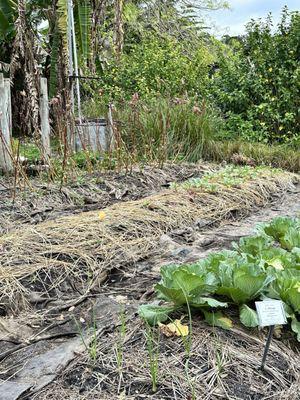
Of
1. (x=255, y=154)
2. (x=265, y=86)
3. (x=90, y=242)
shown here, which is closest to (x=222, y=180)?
(x=90, y=242)

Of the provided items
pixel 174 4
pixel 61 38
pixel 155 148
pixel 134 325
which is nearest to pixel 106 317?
pixel 134 325

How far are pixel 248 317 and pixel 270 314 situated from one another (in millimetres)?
260

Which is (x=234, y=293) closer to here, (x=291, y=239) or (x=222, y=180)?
(x=291, y=239)

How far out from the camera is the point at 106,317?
217 centimetres

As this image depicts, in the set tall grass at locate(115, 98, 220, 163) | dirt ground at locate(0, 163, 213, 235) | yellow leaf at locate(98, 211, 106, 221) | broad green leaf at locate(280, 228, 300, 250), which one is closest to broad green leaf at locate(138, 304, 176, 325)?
broad green leaf at locate(280, 228, 300, 250)

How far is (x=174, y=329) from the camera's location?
1729mm

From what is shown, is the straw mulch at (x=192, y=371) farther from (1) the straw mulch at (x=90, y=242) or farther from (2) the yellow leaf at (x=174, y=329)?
(1) the straw mulch at (x=90, y=242)

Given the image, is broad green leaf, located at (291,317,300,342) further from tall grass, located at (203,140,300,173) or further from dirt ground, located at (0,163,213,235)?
tall grass, located at (203,140,300,173)

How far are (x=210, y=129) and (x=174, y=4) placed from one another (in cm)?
938

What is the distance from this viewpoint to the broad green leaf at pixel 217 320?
5.79 feet

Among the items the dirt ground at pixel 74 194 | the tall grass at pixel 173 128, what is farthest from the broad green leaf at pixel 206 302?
the tall grass at pixel 173 128

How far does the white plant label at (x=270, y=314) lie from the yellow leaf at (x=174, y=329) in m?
0.31

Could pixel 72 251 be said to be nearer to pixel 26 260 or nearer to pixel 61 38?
pixel 26 260

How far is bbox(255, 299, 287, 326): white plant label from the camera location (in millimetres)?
1498
